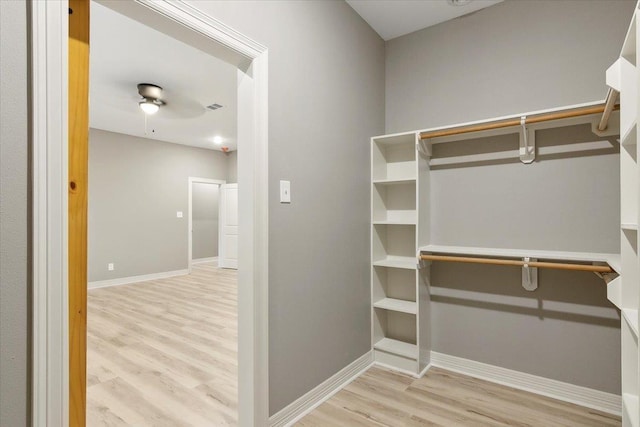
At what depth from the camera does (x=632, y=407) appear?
126 cm

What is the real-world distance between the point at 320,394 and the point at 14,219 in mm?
1845

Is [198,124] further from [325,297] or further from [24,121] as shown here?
[24,121]

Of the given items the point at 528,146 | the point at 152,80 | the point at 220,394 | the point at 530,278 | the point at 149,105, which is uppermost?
the point at 152,80

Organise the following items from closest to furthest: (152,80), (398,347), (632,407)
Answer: (632,407) → (398,347) → (152,80)

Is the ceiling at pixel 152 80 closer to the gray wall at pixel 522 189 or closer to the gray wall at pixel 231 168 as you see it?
the gray wall at pixel 231 168

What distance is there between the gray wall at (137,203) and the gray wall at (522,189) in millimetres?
5267

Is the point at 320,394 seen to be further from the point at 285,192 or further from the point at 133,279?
the point at 133,279

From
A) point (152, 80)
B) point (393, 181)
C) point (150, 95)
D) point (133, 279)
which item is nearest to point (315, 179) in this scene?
point (393, 181)

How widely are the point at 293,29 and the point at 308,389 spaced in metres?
2.19

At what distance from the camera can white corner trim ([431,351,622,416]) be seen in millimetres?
1970

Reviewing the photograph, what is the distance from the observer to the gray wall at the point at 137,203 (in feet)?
18.2

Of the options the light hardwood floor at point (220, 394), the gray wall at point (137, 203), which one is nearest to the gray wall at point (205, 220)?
the gray wall at point (137, 203)

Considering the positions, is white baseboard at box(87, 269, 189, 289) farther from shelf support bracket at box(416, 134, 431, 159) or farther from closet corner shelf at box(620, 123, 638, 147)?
closet corner shelf at box(620, 123, 638, 147)

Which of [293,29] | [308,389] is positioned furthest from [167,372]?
[293,29]
